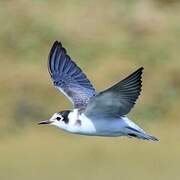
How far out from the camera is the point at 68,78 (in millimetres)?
8875

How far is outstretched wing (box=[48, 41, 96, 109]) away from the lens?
28.1ft

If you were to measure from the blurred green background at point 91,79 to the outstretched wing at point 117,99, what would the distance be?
240cm

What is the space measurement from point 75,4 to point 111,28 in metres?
0.45

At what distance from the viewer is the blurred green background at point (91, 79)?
10.9 meters

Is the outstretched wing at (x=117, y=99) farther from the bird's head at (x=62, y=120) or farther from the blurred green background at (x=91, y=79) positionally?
the blurred green background at (x=91, y=79)

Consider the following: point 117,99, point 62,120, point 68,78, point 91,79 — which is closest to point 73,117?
point 62,120

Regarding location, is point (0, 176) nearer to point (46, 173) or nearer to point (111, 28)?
point (46, 173)

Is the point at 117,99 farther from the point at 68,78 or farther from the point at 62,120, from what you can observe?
the point at 68,78

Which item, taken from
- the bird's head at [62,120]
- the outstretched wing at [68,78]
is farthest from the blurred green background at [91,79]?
the bird's head at [62,120]

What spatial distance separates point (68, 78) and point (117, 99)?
1.20 m

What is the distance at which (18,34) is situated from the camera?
1318 centimetres

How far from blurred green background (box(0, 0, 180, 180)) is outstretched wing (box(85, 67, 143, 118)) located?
240 centimetres

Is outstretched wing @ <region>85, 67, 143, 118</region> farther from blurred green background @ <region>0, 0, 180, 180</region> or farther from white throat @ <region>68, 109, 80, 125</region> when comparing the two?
blurred green background @ <region>0, 0, 180, 180</region>

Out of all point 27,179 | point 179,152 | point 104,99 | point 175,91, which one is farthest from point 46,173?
point 104,99
